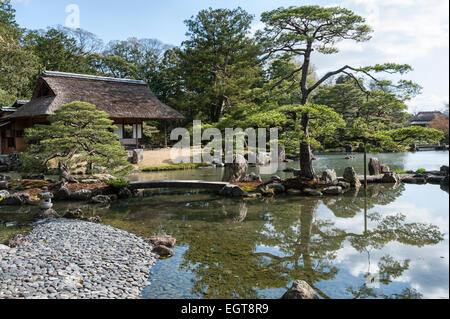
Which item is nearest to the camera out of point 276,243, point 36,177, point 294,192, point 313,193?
point 276,243

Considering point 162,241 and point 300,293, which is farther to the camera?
point 162,241

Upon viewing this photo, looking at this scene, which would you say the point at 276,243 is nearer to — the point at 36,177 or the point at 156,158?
the point at 36,177

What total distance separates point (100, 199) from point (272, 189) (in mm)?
5389

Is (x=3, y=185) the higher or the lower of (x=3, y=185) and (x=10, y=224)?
the higher

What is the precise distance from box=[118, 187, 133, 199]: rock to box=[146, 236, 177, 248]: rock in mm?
5133

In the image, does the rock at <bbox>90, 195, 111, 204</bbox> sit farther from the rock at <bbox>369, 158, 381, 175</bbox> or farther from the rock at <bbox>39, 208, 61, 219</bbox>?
the rock at <bbox>369, 158, 381, 175</bbox>

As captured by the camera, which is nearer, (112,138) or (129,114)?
(112,138)

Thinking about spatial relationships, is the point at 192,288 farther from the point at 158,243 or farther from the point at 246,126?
the point at 246,126

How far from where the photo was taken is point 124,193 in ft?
34.9

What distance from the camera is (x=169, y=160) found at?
61.7 feet

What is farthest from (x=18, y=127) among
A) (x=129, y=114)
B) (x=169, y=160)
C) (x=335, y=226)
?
(x=335, y=226)

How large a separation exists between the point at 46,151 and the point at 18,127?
37.2 ft

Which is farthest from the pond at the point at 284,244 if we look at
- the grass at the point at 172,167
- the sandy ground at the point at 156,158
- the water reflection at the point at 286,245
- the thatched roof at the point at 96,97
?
the thatched roof at the point at 96,97

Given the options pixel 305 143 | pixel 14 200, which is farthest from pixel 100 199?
pixel 305 143
